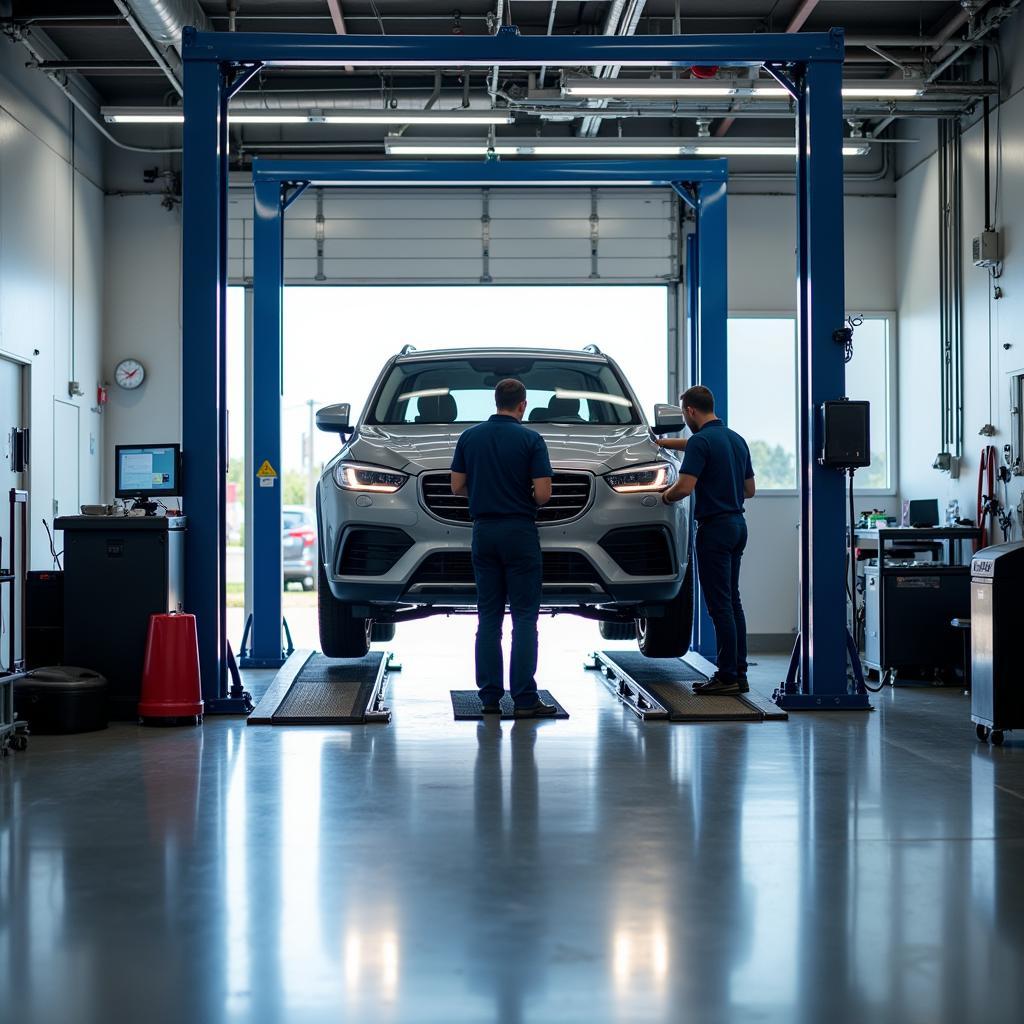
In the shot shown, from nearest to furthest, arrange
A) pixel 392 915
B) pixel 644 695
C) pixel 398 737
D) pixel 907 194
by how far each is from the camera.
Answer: pixel 392 915 → pixel 398 737 → pixel 644 695 → pixel 907 194

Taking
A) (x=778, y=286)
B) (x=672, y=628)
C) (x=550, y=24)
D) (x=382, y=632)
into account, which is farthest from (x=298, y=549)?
(x=672, y=628)

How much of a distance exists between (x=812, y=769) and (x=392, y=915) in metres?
2.64

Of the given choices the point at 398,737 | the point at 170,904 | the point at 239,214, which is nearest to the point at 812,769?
the point at 398,737

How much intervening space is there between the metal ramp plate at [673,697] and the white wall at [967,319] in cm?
334

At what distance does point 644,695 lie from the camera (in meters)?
7.27

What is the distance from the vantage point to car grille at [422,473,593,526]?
6887mm

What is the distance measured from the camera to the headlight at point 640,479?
6.94m

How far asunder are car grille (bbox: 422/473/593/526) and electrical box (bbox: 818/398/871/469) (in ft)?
4.75

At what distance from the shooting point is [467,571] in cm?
694

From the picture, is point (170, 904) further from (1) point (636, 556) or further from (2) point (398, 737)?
(1) point (636, 556)

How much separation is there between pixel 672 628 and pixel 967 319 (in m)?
5.19

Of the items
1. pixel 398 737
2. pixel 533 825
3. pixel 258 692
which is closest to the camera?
pixel 533 825

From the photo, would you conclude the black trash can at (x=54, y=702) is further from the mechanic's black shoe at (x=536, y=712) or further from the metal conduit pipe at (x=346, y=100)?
the metal conduit pipe at (x=346, y=100)

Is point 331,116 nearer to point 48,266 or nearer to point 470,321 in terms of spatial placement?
point 48,266
